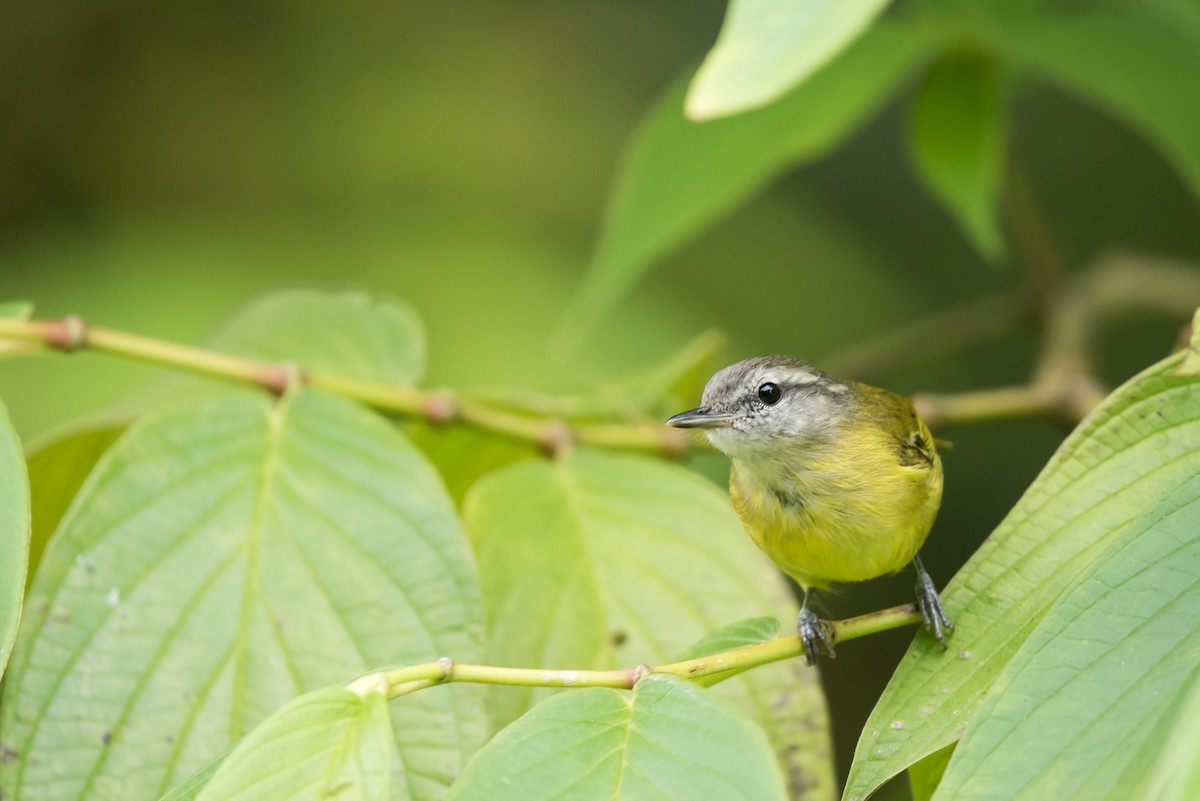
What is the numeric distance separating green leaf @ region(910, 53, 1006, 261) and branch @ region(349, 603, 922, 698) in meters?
1.38

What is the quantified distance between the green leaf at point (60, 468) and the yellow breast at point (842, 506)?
111cm

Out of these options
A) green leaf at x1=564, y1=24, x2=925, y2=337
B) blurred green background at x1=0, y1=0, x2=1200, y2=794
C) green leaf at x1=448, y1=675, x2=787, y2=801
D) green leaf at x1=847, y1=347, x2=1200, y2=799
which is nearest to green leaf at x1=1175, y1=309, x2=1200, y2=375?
green leaf at x1=847, y1=347, x2=1200, y2=799

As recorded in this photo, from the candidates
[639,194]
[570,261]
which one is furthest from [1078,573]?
[570,261]

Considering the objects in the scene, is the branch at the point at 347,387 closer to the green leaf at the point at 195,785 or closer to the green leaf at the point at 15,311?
the green leaf at the point at 15,311

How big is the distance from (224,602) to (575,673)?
23.8 inches

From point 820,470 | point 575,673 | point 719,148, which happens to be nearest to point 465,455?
point 820,470

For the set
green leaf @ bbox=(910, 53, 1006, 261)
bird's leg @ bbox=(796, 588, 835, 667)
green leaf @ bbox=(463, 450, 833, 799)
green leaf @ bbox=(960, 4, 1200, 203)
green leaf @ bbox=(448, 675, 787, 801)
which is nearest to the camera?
green leaf @ bbox=(448, 675, 787, 801)

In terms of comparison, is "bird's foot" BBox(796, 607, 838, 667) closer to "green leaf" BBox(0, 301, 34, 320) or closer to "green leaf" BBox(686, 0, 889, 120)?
"green leaf" BBox(686, 0, 889, 120)

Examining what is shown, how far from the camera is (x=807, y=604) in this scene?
6.45 ft

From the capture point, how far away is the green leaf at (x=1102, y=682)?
1.00 m

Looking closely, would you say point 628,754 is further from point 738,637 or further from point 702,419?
point 702,419

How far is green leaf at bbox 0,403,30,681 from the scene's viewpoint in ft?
4.13

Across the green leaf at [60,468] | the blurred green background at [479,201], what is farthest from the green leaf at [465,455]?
the blurred green background at [479,201]

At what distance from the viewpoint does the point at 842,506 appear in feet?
5.98
